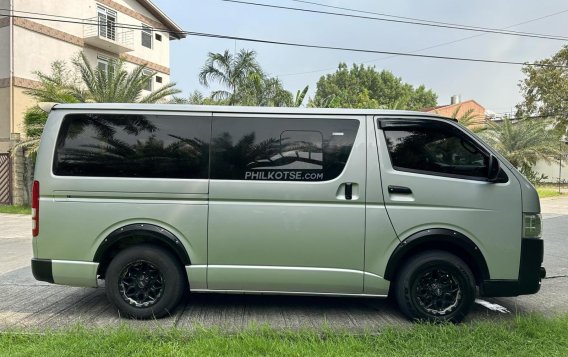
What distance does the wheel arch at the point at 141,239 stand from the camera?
4023mm

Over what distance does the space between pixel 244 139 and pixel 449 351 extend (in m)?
2.70

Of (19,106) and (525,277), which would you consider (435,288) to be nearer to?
(525,277)

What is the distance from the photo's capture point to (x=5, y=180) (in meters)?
14.8

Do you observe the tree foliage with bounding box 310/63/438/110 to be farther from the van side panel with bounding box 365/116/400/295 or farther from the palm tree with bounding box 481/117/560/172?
the van side panel with bounding box 365/116/400/295

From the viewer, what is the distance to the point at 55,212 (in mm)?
4047

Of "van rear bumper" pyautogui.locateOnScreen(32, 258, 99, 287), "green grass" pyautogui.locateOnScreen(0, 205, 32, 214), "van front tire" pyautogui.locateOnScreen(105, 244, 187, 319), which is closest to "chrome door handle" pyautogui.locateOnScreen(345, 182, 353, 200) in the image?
"van front tire" pyautogui.locateOnScreen(105, 244, 187, 319)

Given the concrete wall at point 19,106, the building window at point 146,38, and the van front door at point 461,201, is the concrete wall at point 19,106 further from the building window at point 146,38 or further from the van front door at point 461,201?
the van front door at point 461,201

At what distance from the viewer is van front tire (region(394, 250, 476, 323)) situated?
3.97m

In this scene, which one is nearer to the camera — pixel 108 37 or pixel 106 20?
pixel 108 37

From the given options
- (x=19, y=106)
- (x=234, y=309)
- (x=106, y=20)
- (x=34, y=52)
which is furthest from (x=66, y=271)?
(x=106, y=20)

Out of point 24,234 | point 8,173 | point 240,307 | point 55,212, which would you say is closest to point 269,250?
point 240,307

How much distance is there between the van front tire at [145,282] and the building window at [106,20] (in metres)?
19.6

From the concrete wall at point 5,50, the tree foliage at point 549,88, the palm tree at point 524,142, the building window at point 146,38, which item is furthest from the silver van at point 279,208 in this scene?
the tree foliage at point 549,88

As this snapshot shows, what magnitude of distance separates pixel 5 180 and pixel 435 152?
16011 millimetres
